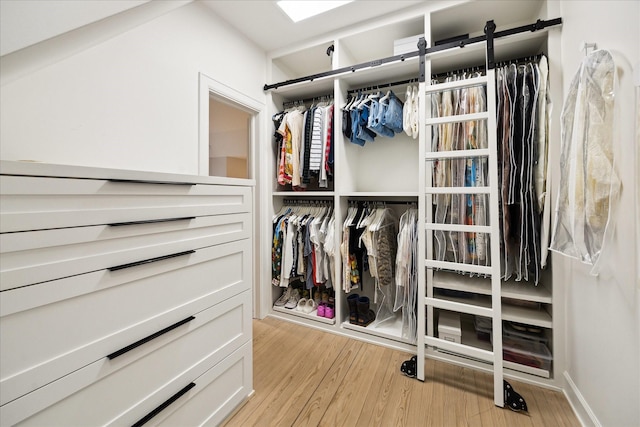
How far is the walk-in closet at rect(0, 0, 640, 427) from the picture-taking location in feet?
2.68

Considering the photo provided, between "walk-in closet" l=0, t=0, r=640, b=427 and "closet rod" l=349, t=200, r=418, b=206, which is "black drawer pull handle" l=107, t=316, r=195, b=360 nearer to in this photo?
"walk-in closet" l=0, t=0, r=640, b=427

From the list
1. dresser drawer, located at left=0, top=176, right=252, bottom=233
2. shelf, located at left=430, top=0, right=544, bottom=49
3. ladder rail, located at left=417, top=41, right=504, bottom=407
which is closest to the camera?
dresser drawer, located at left=0, top=176, right=252, bottom=233

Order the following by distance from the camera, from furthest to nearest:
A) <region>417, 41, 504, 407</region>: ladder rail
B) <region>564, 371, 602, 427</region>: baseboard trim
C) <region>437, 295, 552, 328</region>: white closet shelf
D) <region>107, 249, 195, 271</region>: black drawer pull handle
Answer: <region>437, 295, 552, 328</region>: white closet shelf
<region>417, 41, 504, 407</region>: ladder rail
<region>564, 371, 602, 427</region>: baseboard trim
<region>107, 249, 195, 271</region>: black drawer pull handle

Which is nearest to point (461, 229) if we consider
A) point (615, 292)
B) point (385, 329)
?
point (615, 292)

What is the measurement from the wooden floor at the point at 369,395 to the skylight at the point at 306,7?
2.50 metres

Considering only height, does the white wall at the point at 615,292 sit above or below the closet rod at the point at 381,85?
below

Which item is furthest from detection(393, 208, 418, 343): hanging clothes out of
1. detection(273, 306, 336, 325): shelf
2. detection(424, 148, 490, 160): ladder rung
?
detection(273, 306, 336, 325): shelf

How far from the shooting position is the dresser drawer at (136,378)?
28.4 inches

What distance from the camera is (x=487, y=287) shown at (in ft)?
5.47

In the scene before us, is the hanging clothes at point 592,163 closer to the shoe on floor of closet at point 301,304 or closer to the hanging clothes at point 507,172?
the hanging clothes at point 507,172

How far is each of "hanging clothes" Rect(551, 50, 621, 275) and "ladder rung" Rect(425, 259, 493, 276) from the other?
38 cm

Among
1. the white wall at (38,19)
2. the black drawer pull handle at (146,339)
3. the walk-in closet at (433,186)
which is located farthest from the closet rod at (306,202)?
the white wall at (38,19)

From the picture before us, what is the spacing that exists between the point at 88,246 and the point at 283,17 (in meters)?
1.99

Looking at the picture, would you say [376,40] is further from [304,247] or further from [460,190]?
[304,247]
